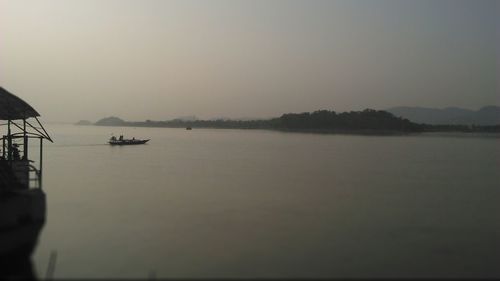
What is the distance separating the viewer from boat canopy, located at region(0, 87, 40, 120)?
18.4 metres

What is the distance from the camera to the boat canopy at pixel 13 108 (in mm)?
18422

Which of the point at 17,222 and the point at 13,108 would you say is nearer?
the point at 17,222

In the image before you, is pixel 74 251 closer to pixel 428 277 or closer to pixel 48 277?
pixel 48 277

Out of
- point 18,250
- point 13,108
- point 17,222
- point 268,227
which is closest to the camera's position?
point 18,250

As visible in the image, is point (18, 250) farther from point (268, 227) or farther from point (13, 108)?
point (268, 227)

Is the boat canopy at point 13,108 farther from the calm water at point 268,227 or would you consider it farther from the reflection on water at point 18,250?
the reflection on water at point 18,250

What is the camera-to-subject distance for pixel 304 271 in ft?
41.2

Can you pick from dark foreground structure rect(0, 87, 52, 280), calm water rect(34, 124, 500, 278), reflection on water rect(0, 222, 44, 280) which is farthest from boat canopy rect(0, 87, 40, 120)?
reflection on water rect(0, 222, 44, 280)

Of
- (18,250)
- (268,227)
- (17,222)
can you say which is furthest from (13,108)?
(268,227)

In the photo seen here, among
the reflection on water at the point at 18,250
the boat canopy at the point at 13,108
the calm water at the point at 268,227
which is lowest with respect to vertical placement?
the calm water at the point at 268,227

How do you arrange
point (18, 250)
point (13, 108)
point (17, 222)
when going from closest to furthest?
1. point (18, 250)
2. point (17, 222)
3. point (13, 108)

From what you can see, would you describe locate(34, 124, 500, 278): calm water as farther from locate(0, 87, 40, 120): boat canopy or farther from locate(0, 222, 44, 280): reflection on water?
locate(0, 87, 40, 120): boat canopy

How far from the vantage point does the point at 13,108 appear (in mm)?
19484

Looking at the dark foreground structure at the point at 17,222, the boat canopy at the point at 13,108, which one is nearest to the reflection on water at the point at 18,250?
the dark foreground structure at the point at 17,222
